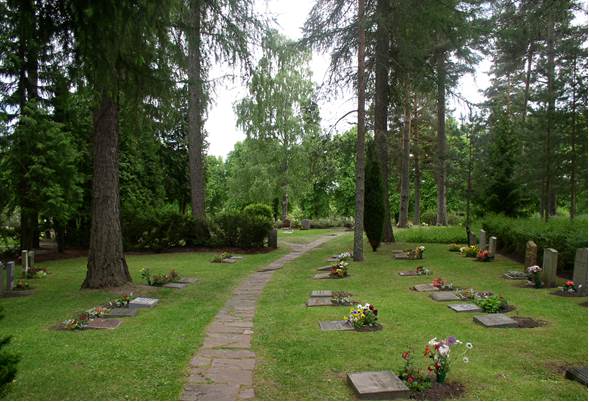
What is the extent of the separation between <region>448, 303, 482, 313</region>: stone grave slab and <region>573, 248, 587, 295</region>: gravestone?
8.41 feet

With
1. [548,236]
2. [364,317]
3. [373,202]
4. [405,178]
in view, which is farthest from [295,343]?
[405,178]

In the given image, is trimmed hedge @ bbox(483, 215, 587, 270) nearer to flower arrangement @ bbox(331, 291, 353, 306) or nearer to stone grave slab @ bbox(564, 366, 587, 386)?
flower arrangement @ bbox(331, 291, 353, 306)

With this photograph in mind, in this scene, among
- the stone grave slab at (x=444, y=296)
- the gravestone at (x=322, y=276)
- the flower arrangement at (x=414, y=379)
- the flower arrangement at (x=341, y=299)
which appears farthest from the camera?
the gravestone at (x=322, y=276)

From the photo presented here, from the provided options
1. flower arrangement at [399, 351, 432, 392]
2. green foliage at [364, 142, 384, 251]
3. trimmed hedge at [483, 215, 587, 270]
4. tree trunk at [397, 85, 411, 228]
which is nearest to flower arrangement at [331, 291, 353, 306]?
flower arrangement at [399, 351, 432, 392]

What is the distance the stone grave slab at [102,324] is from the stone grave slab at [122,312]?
34 centimetres

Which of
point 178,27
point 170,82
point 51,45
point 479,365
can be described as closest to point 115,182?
point 170,82

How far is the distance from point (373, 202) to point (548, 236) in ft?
21.1

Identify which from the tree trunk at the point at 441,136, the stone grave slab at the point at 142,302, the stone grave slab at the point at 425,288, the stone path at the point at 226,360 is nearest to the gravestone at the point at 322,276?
the stone grave slab at the point at 425,288

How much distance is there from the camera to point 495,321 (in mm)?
6840

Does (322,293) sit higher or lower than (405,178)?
lower

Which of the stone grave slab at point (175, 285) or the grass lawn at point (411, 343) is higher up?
the grass lawn at point (411, 343)

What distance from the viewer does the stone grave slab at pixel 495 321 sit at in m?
6.71

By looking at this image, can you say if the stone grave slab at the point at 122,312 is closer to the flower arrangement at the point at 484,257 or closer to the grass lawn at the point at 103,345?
the grass lawn at the point at 103,345

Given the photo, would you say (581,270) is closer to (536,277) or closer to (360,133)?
(536,277)
